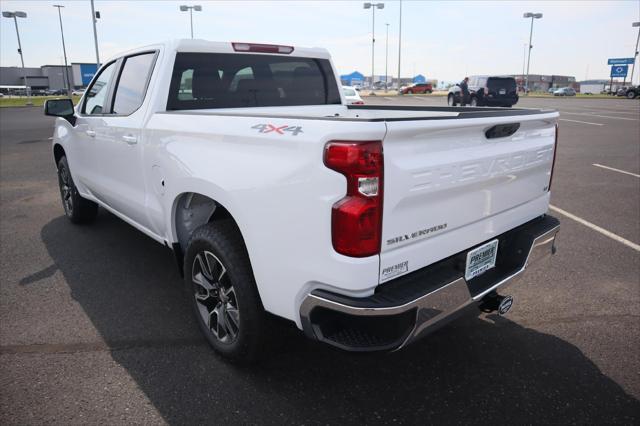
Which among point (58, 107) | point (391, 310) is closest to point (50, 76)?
point (58, 107)

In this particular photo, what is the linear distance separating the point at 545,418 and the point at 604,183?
673 centimetres

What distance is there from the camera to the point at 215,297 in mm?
2947

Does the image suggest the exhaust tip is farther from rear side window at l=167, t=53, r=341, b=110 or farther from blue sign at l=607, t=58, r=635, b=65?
blue sign at l=607, t=58, r=635, b=65

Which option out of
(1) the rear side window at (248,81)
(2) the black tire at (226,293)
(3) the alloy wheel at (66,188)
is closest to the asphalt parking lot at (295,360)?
(2) the black tire at (226,293)

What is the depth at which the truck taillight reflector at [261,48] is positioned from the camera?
12.6 ft

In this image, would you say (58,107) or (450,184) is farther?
(58,107)

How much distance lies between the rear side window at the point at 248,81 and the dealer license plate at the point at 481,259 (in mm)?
2230

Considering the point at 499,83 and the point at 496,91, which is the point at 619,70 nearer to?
the point at 499,83

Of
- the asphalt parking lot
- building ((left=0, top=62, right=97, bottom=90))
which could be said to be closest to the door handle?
the asphalt parking lot

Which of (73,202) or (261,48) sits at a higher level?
(261,48)

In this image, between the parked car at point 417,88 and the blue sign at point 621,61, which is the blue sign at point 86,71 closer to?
the parked car at point 417,88

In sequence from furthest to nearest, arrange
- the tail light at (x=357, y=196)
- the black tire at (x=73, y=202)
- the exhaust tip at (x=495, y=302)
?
the black tire at (x=73, y=202) → the exhaust tip at (x=495, y=302) → the tail light at (x=357, y=196)

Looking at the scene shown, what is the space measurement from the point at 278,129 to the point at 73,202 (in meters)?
4.33

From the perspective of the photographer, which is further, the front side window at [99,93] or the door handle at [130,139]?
the front side window at [99,93]
